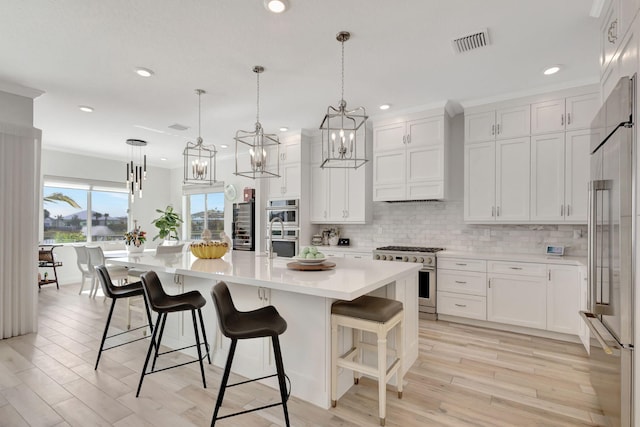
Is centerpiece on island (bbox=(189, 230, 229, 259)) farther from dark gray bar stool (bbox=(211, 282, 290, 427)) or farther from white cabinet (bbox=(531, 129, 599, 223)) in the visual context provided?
white cabinet (bbox=(531, 129, 599, 223))

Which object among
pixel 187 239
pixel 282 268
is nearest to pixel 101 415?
pixel 282 268

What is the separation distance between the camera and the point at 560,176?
364 centimetres

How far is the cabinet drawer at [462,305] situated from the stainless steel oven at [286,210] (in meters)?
2.47

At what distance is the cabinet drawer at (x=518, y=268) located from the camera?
3.54m

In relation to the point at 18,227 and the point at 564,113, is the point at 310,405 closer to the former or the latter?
the point at 18,227

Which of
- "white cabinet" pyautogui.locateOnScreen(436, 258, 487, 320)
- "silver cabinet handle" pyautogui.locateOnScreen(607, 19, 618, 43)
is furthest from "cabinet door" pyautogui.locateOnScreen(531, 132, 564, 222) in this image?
"silver cabinet handle" pyautogui.locateOnScreen(607, 19, 618, 43)

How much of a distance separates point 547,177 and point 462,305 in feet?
5.81

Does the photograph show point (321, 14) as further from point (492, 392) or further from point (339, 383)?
point (492, 392)

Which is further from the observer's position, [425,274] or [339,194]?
[339,194]

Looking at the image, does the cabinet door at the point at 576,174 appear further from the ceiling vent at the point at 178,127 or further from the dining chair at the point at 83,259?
the dining chair at the point at 83,259

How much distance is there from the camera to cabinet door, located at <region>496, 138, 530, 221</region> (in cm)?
382

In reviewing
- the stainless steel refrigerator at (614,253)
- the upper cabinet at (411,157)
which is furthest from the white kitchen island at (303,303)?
the upper cabinet at (411,157)

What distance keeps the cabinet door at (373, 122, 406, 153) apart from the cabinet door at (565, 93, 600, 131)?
182 centimetres

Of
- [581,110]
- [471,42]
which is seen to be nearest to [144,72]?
[471,42]
